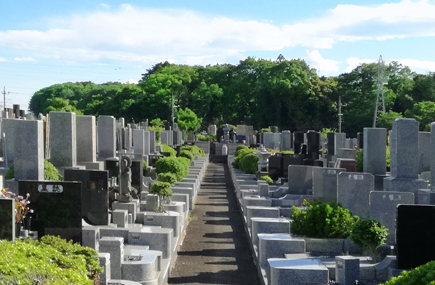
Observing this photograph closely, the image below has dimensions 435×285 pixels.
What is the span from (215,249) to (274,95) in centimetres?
4922

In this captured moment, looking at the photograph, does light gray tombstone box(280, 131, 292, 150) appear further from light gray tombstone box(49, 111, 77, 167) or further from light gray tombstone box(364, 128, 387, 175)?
light gray tombstone box(49, 111, 77, 167)

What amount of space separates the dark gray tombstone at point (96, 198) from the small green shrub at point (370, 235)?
4581 millimetres

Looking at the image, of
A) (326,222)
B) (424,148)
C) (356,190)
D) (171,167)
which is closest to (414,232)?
(326,222)

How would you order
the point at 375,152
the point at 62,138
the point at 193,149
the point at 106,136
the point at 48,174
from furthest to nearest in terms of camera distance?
the point at 193,149, the point at 106,136, the point at 375,152, the point at 62,138, the point at 48,174

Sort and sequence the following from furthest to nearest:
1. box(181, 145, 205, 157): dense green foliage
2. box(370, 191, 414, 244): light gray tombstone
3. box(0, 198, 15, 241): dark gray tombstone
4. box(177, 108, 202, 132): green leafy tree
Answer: box(177, 108, 202, 132): green leafy tree
box(181, 145, 205, 157): dense green foliage
box(370, 191, 414, 244): light gray tombstone
box(0, 198, 15, 241): dark gray tombstone

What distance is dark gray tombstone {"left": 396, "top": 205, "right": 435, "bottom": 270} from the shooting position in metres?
8.38

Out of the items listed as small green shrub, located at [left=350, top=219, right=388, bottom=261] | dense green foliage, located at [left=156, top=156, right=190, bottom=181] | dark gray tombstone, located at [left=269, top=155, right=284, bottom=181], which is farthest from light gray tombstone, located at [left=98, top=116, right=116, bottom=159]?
small green shrub, located at [left=350, top=219, right=388, bottom=261]

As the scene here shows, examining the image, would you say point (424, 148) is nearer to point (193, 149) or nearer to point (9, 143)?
point (9, 143)

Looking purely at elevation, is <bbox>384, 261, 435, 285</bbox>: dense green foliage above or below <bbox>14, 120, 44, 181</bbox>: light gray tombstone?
below

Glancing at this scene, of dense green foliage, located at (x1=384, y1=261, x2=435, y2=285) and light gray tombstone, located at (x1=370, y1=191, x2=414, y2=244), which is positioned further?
light gray tombstone, located at (x1=370, y1=191, x2=414, y2=244)

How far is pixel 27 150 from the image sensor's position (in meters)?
10.8

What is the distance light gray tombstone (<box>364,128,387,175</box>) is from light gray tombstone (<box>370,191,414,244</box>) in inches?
178

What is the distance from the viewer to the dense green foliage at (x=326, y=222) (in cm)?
1077

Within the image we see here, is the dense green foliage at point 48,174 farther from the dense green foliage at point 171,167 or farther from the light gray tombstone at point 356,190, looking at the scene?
the dense green foliage at point 171,167
